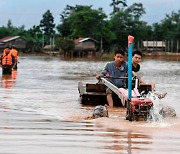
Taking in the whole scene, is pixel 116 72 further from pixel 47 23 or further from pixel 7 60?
pixel 47 23

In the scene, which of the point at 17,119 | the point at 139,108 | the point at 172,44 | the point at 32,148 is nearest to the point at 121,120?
the point at 139,108

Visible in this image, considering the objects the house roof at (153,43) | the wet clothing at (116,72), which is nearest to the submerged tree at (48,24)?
the house roof at (153,43)

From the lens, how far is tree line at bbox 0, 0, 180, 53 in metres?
95.7

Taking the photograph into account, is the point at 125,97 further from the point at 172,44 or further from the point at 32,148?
the point at 172,44

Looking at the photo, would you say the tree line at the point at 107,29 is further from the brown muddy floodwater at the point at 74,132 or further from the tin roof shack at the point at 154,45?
the brown muddy floodwater at the point at 74,132

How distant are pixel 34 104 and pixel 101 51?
283 ft

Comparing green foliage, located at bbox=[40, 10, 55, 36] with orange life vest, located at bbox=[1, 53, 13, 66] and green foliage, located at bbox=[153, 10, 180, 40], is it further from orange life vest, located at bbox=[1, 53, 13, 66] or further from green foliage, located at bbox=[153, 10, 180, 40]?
orange life vest, located at bbox=[1, 53, 13, 66]

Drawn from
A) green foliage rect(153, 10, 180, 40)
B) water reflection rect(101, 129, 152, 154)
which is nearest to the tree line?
green foliage rect(153, 10, 180, 40)

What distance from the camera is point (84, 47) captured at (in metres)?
94.6

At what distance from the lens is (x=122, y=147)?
254 inches

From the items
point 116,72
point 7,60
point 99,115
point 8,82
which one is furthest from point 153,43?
point 99,115

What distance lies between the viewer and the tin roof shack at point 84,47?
93500 millimetres

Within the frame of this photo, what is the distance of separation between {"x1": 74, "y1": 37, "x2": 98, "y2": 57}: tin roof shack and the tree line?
1.76 metres

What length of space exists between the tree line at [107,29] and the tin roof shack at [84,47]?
1758mm
